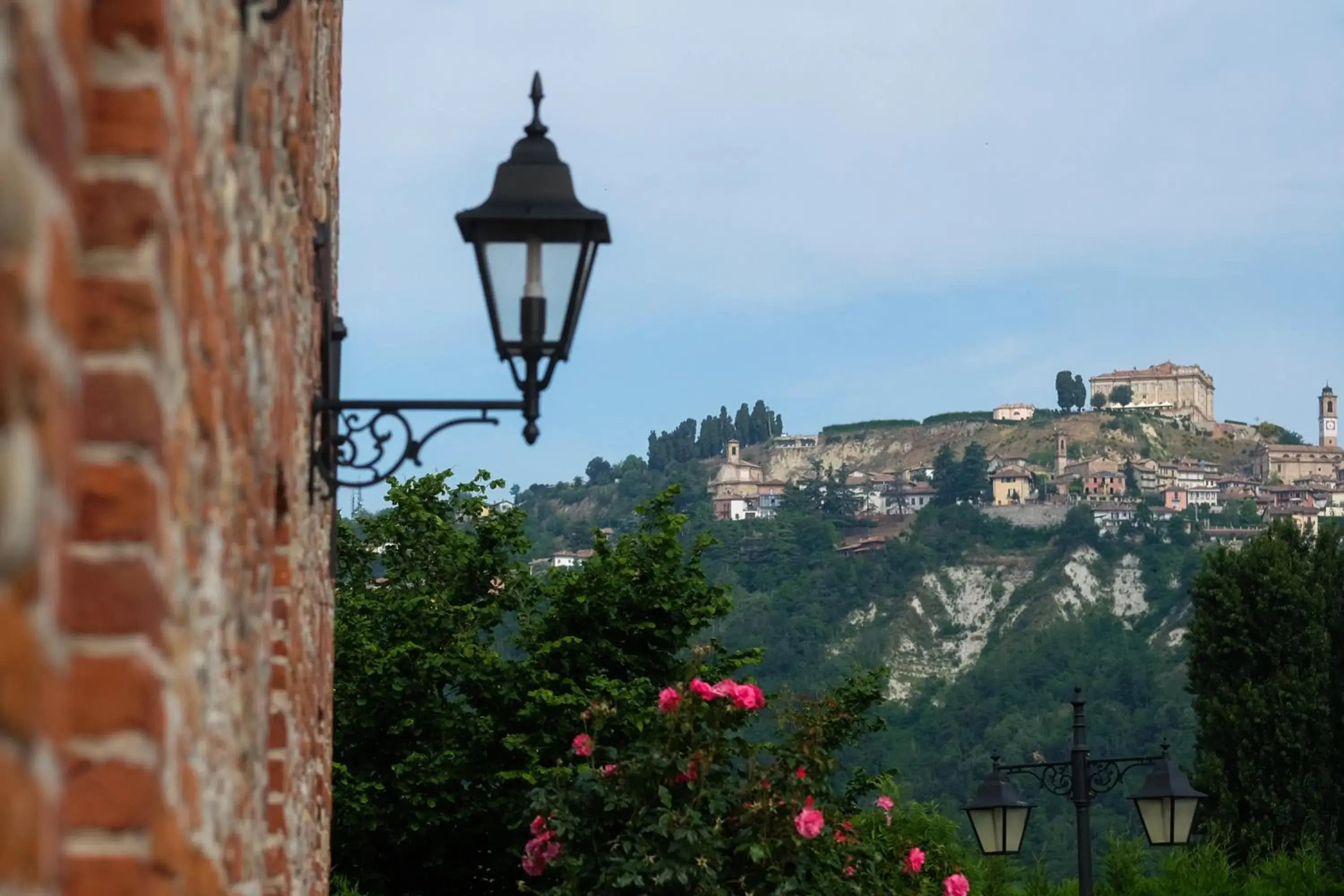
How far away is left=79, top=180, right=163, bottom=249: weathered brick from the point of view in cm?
180

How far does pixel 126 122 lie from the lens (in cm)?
184

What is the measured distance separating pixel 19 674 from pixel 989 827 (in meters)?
10.7

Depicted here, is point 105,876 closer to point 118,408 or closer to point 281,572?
point 118,408

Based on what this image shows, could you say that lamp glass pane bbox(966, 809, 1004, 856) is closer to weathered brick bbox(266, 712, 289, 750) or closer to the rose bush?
the rose bush

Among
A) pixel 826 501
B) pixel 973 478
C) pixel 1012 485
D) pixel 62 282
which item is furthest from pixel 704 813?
pixel 973 478

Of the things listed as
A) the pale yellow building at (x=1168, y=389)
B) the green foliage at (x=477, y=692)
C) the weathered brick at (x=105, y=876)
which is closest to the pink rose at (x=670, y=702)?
the weathered brick at (x=105, y=876)

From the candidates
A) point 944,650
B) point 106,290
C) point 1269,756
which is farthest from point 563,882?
point 944,650

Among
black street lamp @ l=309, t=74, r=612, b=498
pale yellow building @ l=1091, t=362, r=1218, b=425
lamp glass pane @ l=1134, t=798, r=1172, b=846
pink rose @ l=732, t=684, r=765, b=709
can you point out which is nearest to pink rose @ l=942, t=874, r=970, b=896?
lamp glass pane @ l=1134, t=798, r=1172, b=846

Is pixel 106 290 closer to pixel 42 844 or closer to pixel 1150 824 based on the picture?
pixel 42 844

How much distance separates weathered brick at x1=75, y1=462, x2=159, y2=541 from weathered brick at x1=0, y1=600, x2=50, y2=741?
0.37m

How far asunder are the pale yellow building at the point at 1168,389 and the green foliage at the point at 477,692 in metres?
167

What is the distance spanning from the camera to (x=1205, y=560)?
3472cm

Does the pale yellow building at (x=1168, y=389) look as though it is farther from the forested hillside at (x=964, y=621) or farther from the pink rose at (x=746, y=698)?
the pink rose at (x=746, y=698)

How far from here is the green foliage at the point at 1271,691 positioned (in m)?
31.5
